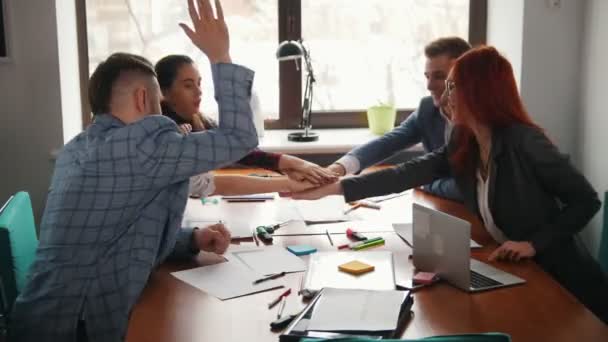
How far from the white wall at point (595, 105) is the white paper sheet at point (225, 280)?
2.17m

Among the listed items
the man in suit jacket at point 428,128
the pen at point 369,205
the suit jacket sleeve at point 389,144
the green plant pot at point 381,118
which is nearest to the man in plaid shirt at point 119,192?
the pen at point 369,205

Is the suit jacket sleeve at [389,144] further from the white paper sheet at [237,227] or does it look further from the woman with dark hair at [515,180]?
the white paper sheet at [237,227]

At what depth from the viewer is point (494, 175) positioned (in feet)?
6.68

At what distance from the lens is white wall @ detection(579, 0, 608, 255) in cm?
318

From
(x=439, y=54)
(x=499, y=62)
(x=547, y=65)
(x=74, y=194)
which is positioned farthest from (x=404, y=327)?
(x=547, y=65)

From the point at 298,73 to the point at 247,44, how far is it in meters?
0.32

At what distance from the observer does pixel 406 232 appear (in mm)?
2018

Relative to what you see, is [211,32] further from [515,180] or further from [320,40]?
[320,40]

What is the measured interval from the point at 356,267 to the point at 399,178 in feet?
2.56

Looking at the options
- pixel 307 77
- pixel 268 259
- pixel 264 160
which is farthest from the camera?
pixel 307 77

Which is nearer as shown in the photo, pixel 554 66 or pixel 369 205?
pixel 369 205

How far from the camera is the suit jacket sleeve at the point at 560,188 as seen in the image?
1.87 metres

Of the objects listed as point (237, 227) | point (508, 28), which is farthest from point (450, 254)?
point (508, 28)

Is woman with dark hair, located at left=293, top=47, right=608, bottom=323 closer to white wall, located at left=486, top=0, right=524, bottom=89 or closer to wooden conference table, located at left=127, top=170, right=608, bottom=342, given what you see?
wooden conference table, located at left=127, top=170, right=608, bottom=342
